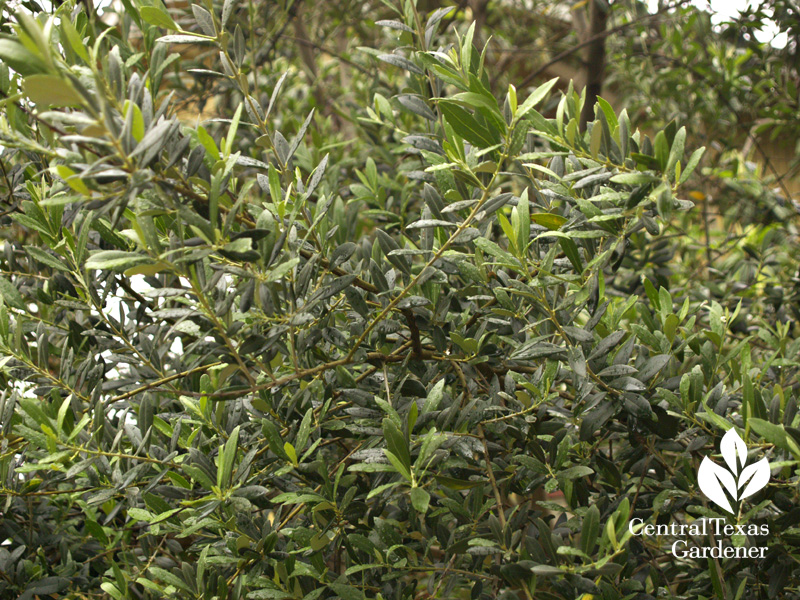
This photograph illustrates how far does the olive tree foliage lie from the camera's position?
84 cm

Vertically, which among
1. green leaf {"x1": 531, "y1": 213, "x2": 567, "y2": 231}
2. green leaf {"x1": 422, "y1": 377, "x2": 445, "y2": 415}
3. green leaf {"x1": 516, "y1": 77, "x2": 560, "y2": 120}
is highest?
green leaf {"x1": 516, "y1": 77, "x2": 560, "y2": 120}

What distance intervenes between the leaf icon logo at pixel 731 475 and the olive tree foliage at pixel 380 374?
27mm

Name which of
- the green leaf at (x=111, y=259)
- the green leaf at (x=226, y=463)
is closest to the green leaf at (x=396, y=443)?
the green leaf at (x=226, y=463)

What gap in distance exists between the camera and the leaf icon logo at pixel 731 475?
958 millimetres

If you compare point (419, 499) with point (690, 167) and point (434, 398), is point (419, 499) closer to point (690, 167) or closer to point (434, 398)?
point (434, 398)

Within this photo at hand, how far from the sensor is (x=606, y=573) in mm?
817

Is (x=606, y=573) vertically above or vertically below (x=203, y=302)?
below

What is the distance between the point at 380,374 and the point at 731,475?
1.95ft

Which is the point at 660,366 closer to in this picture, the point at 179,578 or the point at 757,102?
the point at 179,578

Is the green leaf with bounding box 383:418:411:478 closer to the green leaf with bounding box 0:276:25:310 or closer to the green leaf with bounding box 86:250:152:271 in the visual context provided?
the green leaf with bounding box 86:250:152:271

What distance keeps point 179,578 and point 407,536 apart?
0.36 metres

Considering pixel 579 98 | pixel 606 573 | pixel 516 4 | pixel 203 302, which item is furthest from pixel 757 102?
pixel 203 302

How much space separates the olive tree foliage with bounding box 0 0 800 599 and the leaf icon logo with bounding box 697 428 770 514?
0.03m

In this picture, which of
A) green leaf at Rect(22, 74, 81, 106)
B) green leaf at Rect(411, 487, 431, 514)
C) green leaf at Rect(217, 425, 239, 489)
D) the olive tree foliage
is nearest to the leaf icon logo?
the olive tree foliage
